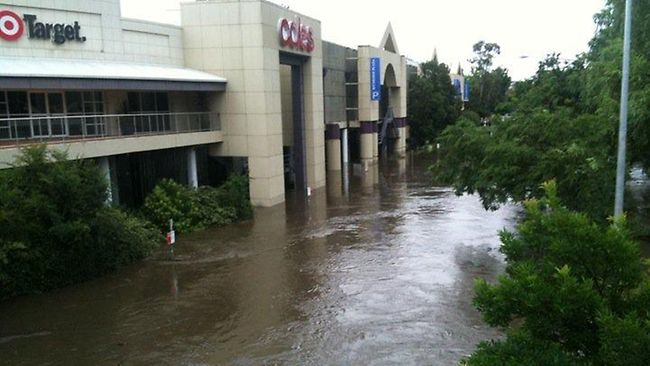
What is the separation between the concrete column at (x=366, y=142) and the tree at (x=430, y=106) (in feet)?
46.7

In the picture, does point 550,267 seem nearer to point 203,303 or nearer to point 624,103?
point 624,103

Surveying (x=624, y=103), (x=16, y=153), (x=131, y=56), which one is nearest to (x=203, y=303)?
(x=16, y=153)

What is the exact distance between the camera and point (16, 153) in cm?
1786

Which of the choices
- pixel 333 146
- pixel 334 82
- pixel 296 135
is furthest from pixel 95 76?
pixel 333 146

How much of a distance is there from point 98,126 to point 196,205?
5.06 metres

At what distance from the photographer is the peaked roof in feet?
175

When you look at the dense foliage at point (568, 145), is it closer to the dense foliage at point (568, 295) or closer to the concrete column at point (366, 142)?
the dense foliage at point (568, 295)

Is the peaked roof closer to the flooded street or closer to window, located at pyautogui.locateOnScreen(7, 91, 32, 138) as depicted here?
the flooded street

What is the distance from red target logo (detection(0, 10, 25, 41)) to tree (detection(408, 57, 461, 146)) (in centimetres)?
4627

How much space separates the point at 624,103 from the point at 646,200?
1826 centimetres

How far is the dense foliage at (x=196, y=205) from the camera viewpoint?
23344 mm

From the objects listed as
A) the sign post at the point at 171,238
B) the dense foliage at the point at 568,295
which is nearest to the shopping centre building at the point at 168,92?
the sign post at the point at 171,238

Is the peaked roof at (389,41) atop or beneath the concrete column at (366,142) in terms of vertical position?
atop

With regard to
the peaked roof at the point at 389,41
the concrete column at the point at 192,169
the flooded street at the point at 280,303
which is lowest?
the flooded street at the point at 280,303
